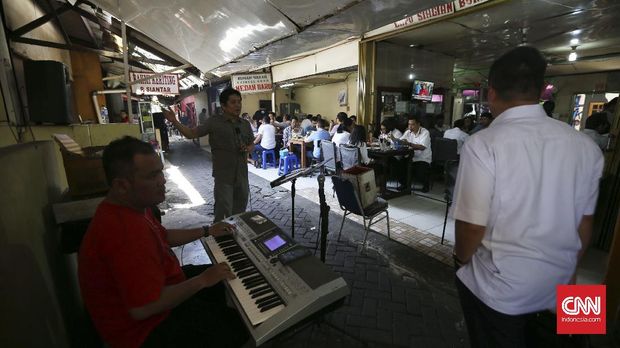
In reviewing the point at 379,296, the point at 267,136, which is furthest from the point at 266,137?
the point at 379,296

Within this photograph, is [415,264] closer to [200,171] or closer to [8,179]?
[8,179]

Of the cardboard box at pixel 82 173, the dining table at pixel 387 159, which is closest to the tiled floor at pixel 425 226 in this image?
the dining table at pixel 387 159

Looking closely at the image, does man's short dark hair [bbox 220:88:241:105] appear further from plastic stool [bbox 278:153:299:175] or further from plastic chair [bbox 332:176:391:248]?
plastic stool [bbox 278:153:299:175]

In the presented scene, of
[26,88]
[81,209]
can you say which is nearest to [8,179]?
[81,209]

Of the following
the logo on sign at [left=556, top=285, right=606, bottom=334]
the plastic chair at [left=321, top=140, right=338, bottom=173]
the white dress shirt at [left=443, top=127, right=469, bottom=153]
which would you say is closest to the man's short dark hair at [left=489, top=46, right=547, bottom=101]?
the logo on sign at [left=556, top=285, right=606, bottom=334]

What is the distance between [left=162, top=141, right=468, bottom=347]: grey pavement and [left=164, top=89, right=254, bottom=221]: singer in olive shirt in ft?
2.82

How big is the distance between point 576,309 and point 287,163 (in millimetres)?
7234

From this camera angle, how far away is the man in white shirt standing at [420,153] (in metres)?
6.39

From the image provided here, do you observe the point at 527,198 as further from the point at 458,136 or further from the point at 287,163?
the point at 287,163

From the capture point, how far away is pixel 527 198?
1.20m

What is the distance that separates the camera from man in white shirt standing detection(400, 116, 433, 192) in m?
6.39

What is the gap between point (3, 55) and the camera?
9.81 feet

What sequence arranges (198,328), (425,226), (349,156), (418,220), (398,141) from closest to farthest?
1. (198,328)
2. (425,226)
3. (418,220)
4. (349,156)
5. (398,141)

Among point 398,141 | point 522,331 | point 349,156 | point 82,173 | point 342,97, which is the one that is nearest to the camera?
point 522,331
